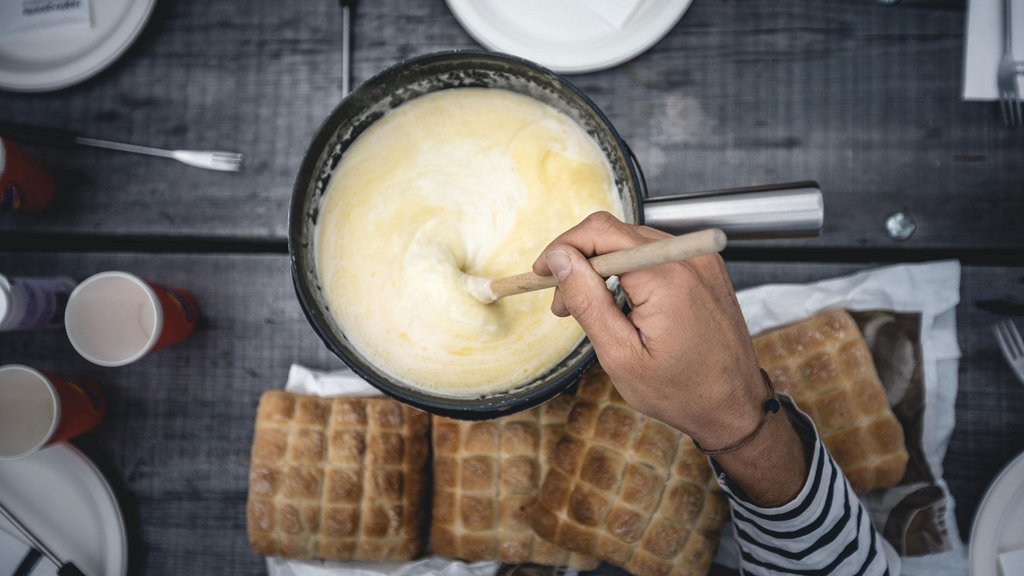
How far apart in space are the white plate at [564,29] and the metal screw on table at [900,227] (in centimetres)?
46

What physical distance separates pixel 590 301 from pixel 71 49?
93 cm

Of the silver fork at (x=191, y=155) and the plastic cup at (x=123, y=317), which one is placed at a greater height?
the silver fork at (x=191, y=155)

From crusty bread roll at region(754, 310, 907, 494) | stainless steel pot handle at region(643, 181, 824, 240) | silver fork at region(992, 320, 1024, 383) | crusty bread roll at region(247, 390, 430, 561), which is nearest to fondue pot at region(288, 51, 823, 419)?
stainless steel pot handle at region(643, 181, 824, 240)

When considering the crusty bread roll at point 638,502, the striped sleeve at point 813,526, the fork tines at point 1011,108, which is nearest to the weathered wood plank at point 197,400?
the crusty bread roll at point 638,502

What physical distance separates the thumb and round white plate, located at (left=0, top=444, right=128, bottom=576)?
0.83m

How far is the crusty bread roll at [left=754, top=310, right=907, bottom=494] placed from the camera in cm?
91

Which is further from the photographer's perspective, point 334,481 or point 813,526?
point 334,481

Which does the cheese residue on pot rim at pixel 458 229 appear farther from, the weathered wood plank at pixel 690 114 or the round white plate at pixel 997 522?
the round white plate at pixel 997 522

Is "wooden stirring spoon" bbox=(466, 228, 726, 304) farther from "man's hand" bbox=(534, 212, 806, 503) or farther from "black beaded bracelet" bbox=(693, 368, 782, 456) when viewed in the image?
"black beaded bracelet" bbox=(693, 368, 782, 456)

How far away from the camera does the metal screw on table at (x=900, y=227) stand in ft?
3.25

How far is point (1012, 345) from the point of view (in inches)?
38.4

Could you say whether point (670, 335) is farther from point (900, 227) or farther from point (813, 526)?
point (900, 227)

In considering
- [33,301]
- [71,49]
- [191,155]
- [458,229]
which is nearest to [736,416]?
[458,229]

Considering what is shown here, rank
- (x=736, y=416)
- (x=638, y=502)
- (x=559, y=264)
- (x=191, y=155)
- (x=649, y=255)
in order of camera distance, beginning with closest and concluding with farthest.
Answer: (x=649, y=255) → (x=559, y=264) → (x=736, y=416) → (x=638, y=502) → (x=191, y=155)
